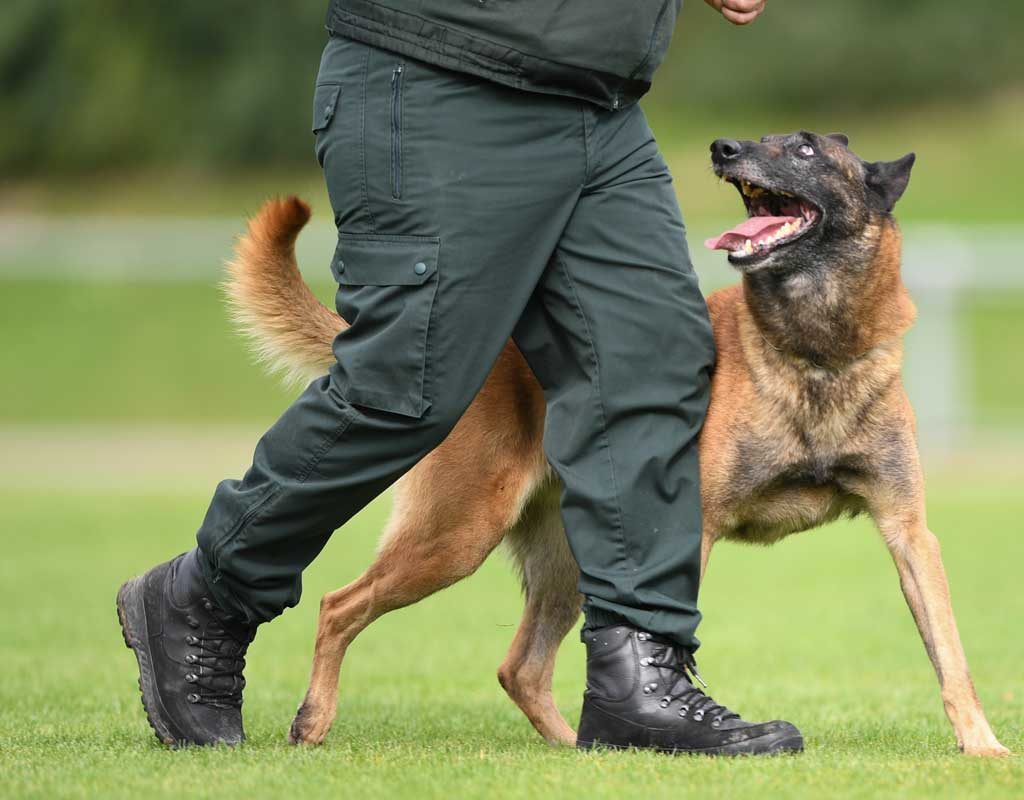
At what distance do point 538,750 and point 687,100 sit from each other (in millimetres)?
25846

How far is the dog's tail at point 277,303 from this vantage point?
12.5 feet

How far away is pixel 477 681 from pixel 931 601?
1.81m

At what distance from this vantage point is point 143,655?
353cm

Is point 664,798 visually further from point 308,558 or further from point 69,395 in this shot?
point 69,395

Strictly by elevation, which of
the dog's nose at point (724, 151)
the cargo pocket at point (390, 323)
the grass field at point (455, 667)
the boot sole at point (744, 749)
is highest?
the dog's nose at point (724, 151)

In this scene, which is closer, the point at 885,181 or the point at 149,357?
the point at 885,181

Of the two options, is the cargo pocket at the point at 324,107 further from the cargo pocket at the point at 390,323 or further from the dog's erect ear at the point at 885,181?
the dog's erect ear at the point at 885,181

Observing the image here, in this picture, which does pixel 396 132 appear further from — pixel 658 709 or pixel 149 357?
pixel 149 357

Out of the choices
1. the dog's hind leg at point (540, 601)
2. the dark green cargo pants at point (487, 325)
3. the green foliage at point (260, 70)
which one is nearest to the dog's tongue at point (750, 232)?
the dark green cargo pants at point (487, 325)

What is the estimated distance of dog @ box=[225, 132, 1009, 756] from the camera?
11.9 ft

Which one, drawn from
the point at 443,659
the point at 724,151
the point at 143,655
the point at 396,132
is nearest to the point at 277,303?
the point at 396,132

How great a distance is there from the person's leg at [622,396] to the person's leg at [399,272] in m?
0.10

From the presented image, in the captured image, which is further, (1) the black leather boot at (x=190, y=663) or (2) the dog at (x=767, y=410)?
(2) the dog at (x=767, y=410)

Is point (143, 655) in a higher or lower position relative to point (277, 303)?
lower
